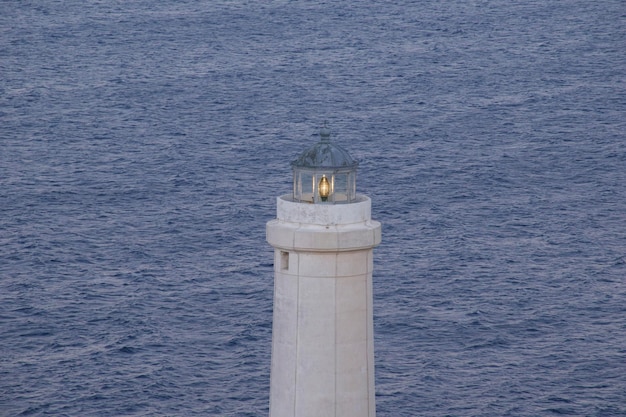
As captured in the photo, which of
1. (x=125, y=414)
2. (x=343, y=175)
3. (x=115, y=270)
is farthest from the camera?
(x=115, y=270)

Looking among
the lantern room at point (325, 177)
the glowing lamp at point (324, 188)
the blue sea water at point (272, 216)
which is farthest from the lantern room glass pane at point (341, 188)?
the blue sea water at point (272, 216)

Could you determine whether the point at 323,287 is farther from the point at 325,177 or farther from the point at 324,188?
the point at 325,177

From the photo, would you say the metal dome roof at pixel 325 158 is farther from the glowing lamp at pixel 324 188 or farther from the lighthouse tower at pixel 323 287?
the glowing lamp at pixel 324 188

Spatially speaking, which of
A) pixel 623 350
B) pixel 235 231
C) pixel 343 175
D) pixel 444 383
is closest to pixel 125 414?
pixel 444 383

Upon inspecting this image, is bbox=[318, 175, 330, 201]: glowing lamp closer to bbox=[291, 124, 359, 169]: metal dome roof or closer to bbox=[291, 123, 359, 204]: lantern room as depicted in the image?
bbox=[291, 123, 359, 204]: lantern room

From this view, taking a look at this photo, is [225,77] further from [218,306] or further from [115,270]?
[218,306]

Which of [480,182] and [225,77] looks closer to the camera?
[480,182]

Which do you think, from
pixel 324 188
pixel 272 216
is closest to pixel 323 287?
pixel 324 188
